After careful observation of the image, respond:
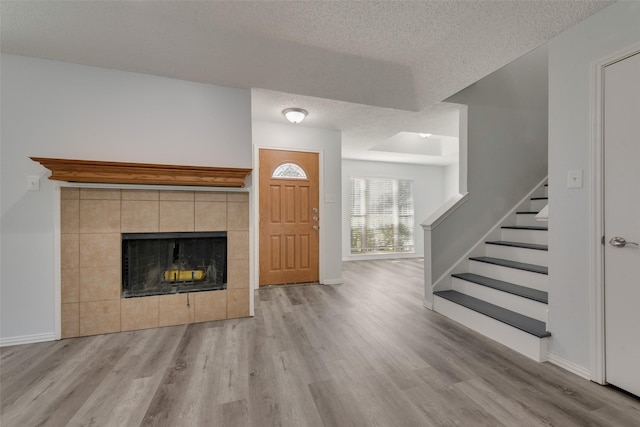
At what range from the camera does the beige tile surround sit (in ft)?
7.51

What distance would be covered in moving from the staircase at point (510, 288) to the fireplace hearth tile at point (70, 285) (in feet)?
11.3

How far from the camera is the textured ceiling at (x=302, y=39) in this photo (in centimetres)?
183

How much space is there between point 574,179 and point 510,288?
1.12 m

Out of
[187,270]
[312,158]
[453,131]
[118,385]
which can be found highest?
[453,131]

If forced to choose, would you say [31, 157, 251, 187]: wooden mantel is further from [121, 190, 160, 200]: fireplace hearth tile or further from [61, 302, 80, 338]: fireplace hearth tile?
[61, 302, 80, 338]: fireplace hearth tile

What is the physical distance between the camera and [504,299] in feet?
7.85

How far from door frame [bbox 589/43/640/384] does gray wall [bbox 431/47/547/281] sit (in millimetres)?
1350

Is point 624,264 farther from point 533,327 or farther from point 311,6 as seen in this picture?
point 311,6

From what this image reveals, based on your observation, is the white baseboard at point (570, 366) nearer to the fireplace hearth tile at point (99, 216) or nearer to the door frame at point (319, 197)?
the door frame at point (319, 197)

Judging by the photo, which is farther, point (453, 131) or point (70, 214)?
point (453, 131)

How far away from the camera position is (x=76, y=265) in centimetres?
229

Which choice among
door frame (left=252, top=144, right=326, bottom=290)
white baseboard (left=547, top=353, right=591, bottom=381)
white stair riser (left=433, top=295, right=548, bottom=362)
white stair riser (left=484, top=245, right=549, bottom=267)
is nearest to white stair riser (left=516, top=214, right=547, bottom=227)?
white stair riser (left=484, top=245, right=549, bottom=267)

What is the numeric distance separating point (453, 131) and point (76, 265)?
4913 millimetres

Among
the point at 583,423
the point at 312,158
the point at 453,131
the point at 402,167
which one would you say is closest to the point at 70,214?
the point at 312,158
